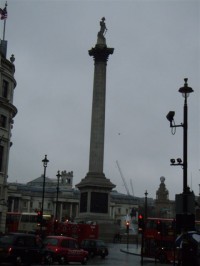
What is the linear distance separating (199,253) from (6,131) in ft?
136

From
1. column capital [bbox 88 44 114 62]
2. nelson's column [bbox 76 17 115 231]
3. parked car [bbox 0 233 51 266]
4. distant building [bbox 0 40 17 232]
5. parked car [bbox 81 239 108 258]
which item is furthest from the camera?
column capital [bbox 88 44 114 62]

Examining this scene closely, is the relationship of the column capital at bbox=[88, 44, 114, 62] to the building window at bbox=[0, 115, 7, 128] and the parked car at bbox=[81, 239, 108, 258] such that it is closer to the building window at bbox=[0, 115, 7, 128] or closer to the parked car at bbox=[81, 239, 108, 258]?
the building window at bbox=[0, 115, 7, 128]

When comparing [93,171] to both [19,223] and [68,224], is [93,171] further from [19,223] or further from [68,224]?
[68,224]

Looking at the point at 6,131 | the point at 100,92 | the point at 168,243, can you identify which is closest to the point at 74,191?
the point at 100,92

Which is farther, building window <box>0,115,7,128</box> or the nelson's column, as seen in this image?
the nelson's column

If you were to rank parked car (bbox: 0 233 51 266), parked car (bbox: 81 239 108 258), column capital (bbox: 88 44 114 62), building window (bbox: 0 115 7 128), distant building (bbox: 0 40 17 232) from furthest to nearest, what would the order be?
1. column capital (bbox: 88 44 114 62)
2. building window (bbox: 0 115 7 128)
3. distant building (bbox: 0 40 17 232)
4. parked car (bbox: 81 239 108 258)
5. parked car (bbox: 0 233 51 266)

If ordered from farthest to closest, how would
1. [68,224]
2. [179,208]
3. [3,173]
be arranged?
[3,173], [68,224], [179,208]

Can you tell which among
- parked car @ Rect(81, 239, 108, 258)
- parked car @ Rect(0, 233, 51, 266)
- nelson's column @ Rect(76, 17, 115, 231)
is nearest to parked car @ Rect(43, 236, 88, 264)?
parked car @ Rect(0, 233, 51, 266)

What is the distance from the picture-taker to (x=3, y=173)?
59.2m

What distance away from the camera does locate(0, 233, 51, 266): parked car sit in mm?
27184

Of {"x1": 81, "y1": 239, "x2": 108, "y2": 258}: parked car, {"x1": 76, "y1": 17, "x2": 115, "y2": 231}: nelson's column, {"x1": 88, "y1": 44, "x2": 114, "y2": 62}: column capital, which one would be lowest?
{"x1": 81, "y1": 239, "x2": 108, "y2": 258}: parked car

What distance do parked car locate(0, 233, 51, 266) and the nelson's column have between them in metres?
43.6

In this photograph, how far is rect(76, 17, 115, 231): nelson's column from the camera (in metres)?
73.2

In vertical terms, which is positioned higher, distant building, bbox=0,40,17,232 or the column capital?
the column capital
